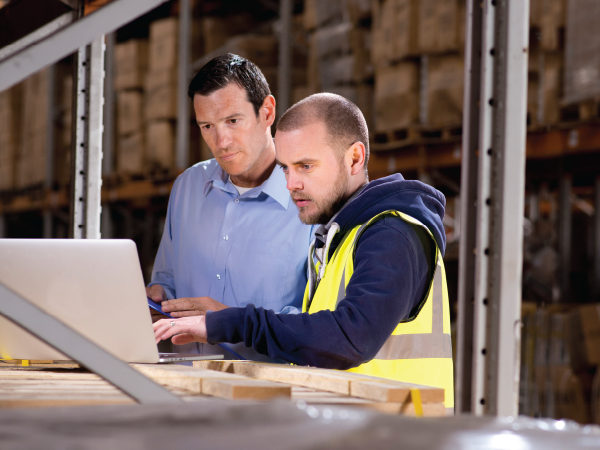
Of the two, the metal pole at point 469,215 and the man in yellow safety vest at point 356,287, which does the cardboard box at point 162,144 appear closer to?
the man in yellow safety vest at point 356,287

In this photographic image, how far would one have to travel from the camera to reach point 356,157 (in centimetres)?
236

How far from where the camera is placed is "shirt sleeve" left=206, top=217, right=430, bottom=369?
1.84 meters

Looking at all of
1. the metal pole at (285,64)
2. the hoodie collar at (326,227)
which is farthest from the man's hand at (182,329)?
the metal pole at (285,64)

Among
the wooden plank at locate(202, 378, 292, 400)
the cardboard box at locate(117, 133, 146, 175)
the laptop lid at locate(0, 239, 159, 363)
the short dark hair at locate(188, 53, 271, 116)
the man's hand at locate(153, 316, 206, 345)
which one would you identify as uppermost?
the cardboard box at locate(117, 133, 146, 175)

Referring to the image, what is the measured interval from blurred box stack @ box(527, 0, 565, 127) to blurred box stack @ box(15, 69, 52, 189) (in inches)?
241

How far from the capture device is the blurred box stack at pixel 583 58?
179 inches

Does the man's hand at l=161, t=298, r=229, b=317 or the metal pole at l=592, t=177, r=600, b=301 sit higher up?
the metal pole at l=592, t=177, r=600, b=301

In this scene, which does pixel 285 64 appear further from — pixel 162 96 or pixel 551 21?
pixel 551 21

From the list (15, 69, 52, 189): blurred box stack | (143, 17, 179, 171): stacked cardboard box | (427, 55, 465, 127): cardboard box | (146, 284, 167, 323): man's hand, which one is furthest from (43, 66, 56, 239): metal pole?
(146, 284, 167, 323): man's hand

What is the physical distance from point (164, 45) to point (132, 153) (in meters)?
1.23

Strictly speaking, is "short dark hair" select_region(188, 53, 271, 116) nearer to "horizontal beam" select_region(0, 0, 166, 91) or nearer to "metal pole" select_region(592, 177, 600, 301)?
"horizontal beam" select_region(0, 0, 166, 91)

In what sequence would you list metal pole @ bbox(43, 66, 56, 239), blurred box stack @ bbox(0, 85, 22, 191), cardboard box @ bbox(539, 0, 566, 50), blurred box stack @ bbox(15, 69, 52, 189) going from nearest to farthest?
cardboard box @ bbox(539, 0, 566, 50) < metal pole @ bbox(43, 66, 56, 239) < blurred box stack @ bbox(15, 69, 52, 189) < blurred box stack @ bbox(0, 85, 22, 191)

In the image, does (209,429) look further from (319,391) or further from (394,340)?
(394,340)

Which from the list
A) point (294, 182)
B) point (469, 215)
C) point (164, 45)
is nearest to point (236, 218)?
point (294, 182)
